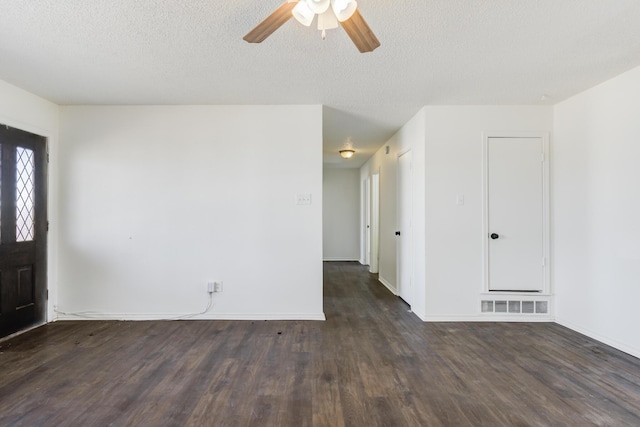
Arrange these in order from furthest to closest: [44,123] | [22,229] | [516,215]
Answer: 1. [516,215]
2. [44,123]
3. [22,229]

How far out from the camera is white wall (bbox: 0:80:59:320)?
3.08 m

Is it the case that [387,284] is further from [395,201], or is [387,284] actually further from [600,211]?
[600,211]

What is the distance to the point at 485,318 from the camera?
360 cm

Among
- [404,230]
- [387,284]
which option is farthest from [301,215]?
[387,284]

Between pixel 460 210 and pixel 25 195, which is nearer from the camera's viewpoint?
pixel 25 195

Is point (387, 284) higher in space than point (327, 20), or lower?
lower

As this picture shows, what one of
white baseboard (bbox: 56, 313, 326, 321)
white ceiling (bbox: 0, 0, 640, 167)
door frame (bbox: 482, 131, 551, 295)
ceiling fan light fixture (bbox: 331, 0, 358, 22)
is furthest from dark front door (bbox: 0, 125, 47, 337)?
door frame (bbox: 482, 131, 551, 295)

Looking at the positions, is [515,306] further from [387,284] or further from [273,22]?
[273,22]

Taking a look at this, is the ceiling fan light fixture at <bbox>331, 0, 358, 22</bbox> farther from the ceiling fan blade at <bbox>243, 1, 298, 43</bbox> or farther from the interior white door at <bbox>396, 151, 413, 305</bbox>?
the interior white door at <bbox>396, 151, 413, 305</bbox>

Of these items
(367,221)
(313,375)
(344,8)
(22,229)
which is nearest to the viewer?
(344,8)

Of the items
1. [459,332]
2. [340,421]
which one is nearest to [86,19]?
[340,421]

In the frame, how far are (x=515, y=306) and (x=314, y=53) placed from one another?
3323 mm

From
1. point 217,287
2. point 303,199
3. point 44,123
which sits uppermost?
point 44,123

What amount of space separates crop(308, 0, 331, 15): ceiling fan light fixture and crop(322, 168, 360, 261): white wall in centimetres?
654
